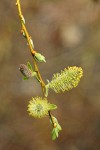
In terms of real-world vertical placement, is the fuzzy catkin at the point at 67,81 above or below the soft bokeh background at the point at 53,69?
below

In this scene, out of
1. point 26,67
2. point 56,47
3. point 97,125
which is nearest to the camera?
point 26,67

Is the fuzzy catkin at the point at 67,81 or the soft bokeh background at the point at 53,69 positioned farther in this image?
the soft bokeh background at the point at 53,69

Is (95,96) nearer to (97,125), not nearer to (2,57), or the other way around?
(97,125)

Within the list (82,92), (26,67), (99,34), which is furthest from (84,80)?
(26,67)

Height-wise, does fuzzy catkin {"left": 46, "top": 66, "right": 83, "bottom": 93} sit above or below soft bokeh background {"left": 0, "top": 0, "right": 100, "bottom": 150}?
below

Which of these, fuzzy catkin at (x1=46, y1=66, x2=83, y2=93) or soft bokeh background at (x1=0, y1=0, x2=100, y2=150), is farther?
soft bokeh background at (x1=0, y1=0, x2=100, y2=150)

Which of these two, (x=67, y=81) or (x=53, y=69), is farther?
(x=53, y=69)

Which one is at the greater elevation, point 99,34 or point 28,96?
point 99,34

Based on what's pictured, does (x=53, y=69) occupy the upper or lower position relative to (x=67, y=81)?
upper
